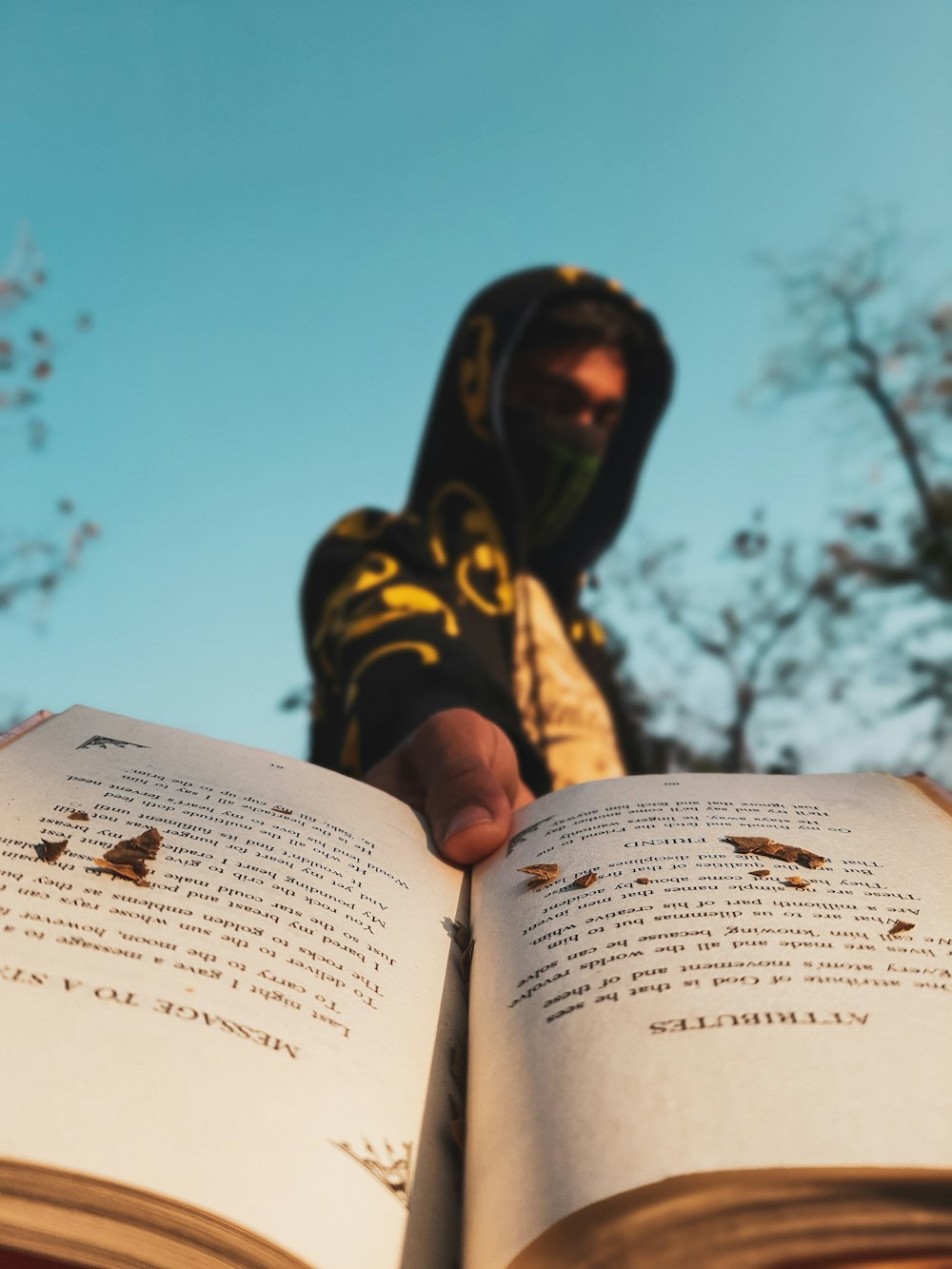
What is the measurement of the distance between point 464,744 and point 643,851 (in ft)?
1.27

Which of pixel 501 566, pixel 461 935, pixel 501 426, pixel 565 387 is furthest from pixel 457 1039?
pixel 565 387

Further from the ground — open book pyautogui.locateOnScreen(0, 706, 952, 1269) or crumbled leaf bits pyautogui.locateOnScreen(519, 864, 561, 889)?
crumbled leaf bits pyautogui.locateOnScreen(519, 864, 561, 889)

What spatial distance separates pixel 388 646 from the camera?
204cm

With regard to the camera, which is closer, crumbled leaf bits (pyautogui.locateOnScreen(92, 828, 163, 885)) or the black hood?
crumbled leaf bits (pyautogui.locateOnScreen(92, 828, 163, 885))

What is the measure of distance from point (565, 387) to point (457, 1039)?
2710 millimetres

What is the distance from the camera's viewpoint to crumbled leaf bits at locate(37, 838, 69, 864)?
73 cm

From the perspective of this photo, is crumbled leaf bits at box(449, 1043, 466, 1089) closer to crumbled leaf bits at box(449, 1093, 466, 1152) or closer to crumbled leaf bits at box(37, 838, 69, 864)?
crumbled leaf bits at box(449, 1093, 466, 1152)

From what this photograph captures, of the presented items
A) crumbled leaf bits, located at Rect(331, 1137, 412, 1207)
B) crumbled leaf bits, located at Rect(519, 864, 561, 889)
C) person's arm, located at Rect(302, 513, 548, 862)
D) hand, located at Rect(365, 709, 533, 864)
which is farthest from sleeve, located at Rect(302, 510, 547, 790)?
crumbled leaf bits, located at Rect(331, 1137, 412, 1207)

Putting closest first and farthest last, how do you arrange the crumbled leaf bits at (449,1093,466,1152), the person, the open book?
the open book
the crumbled leaf bits at (449,1093,466,1152)
the person

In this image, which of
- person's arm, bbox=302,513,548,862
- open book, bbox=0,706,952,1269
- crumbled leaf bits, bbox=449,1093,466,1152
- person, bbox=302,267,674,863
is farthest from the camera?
person, bbox=302,267,674,863

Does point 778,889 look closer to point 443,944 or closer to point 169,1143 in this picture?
point 443,944

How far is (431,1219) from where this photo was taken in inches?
22.4

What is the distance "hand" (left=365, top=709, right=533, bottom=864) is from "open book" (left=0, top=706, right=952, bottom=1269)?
7 cm

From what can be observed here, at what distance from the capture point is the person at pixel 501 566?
184 cm
